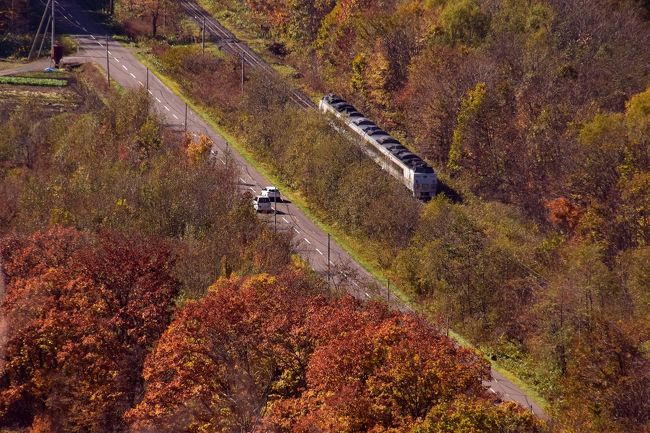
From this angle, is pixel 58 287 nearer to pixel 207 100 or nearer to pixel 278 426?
pixel 278 426

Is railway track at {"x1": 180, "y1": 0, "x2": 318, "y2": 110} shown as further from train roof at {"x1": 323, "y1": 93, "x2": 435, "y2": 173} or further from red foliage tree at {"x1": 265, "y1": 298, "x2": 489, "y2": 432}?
red foliage tree at {"x1": 265, "y1": 298, "x2": 489, "y2": 432}

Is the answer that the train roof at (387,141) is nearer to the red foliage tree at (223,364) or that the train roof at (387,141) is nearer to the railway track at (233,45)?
the railway track at (233,45)

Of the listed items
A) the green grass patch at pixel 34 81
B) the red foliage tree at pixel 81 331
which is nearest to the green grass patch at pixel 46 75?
the green grass patch at pixel 34 81

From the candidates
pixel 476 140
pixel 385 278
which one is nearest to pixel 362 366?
pixel 385 278

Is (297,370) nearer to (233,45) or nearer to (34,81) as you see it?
(34,81)

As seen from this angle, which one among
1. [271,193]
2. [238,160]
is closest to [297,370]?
[271,193]

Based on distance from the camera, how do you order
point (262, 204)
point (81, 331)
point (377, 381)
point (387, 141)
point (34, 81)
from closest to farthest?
1. point (377, 381)
2. point (81, 331)
3. point (262, 204)
4. point (387, 141)
5. point (34, 81)
